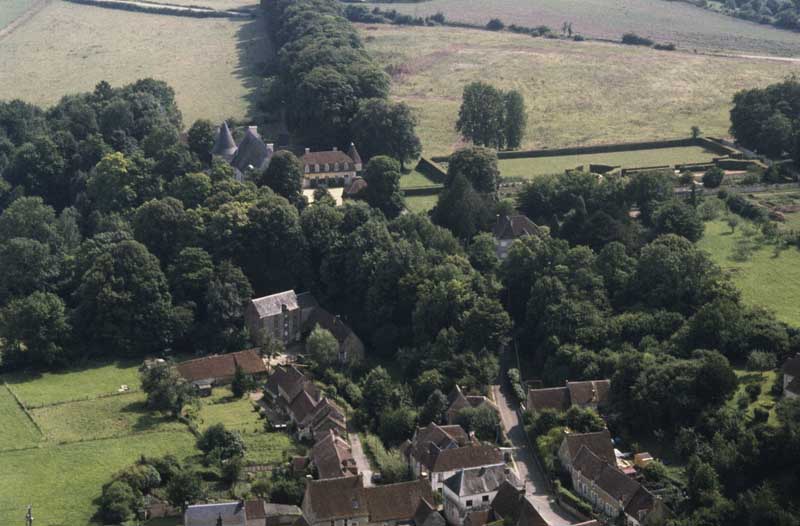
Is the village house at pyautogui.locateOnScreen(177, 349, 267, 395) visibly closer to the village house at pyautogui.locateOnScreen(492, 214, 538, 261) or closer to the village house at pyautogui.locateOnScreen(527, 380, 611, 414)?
the village house at pyautogui.locateOnScreen(527, 380, 611, 414)

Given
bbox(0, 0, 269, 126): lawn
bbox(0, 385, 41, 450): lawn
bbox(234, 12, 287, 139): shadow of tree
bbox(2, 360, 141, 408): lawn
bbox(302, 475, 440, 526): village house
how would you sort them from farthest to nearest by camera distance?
bbox(0, 0, 269, 126): lawn < bbox(234, 12, 287, 139): shadow of tree < bbox(2, 360, 141, 408): lawn < bbox(0, 385, 41, 450): lawn < bbox(302, 475, 440, 526): village house

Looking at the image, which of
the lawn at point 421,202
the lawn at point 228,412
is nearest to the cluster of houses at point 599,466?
the lawn at point 228,412

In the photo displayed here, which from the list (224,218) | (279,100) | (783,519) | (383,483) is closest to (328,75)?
(279,100)

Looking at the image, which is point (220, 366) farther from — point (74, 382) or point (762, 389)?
point (762, 389)

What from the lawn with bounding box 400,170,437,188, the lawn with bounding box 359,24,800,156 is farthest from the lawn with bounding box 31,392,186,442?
the lawn with bounding box 359,24,800,156

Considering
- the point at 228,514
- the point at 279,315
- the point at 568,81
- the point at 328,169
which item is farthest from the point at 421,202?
the point at 568,81

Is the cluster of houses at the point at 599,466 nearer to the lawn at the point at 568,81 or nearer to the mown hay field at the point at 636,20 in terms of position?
the lawn at the point at 568,81

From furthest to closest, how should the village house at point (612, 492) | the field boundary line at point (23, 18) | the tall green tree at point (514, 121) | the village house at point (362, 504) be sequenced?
the field boundary line at point (23, 18) < the tall green tree at point (514, 121) < the village house at point (362, 504) < the village house at point (612, 492)
